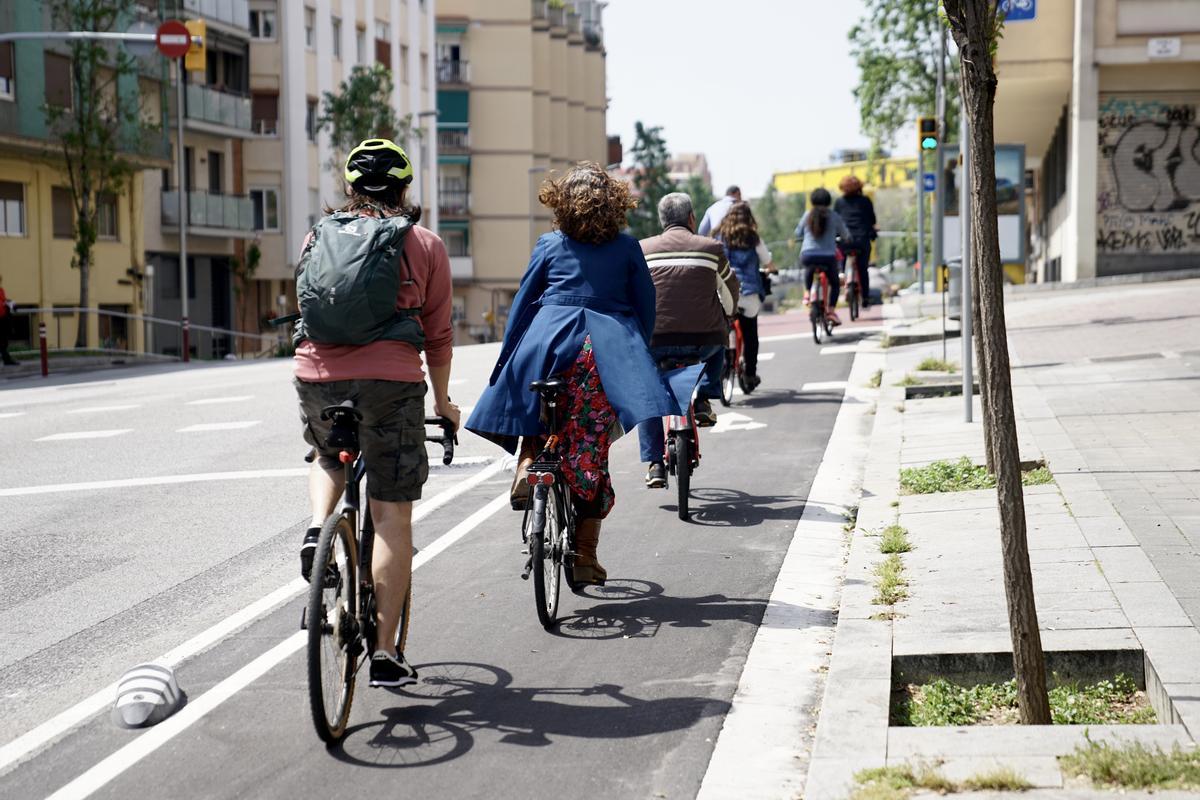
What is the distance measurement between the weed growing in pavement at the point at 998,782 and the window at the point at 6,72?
38942 millimetres

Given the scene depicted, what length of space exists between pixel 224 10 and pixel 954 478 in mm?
49157

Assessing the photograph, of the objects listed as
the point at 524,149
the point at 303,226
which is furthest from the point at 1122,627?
the point at 524,149

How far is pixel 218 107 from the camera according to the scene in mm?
53438

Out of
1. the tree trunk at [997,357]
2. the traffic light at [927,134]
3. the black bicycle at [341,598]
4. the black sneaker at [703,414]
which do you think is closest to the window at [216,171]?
the traffic light at [927,134]

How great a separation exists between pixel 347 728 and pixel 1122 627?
8.64 feet

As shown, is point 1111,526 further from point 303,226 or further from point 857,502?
point 303,226

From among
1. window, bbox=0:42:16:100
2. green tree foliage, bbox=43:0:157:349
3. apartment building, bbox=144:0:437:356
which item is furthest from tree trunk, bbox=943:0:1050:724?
apartment building, bbox=144:0:437:356

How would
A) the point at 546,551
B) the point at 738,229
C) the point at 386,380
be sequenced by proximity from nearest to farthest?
the point at 386,380
the point at 546,551
the point at 738,229

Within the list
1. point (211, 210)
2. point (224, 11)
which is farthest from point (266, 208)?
point (224, 11)

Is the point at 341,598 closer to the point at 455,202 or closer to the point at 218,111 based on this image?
the point at 218,111

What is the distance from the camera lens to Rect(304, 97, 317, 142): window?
6022 centimetres

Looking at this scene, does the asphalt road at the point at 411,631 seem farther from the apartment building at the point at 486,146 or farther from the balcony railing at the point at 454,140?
the balcony railing at the point at 454,140

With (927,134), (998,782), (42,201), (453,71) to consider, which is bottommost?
(998,782)

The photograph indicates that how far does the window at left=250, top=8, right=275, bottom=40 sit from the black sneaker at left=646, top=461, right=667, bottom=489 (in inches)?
2059
